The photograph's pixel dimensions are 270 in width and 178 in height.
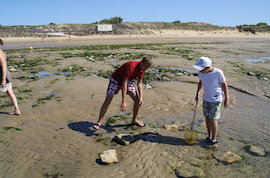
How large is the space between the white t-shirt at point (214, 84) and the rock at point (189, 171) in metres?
1.15

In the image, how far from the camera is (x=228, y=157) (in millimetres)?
3367

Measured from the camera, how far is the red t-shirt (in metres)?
3.62

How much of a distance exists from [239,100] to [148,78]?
11.5 ft

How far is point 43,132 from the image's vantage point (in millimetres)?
4102

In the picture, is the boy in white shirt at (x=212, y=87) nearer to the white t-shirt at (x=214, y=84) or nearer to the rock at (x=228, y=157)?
the white t-shirt at (x=214, y=84)

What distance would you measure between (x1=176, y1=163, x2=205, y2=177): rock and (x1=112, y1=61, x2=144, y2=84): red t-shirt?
1.72 m

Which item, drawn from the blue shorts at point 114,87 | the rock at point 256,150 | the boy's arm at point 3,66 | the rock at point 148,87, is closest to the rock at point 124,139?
the blue shorts at point 114,87

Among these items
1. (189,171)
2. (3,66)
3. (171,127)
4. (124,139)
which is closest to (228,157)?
(189,171)

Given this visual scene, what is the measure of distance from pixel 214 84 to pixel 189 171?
145cm

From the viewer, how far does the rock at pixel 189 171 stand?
300 cm

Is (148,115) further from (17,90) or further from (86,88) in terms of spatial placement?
(17,90)

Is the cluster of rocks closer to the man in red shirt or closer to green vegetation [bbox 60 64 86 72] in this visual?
the man in red shirt

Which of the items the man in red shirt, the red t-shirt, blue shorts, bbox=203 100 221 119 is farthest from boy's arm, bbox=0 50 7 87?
blue shorts, bbox=203 100 221 119

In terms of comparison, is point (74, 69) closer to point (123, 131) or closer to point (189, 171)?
point (123, 131)
